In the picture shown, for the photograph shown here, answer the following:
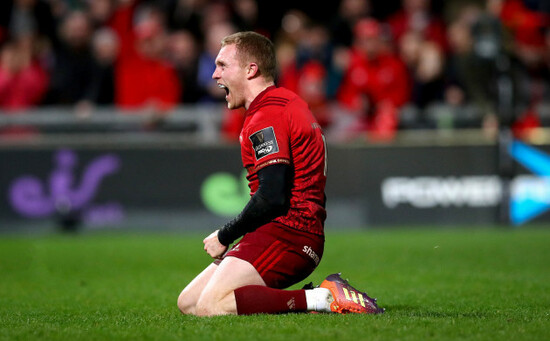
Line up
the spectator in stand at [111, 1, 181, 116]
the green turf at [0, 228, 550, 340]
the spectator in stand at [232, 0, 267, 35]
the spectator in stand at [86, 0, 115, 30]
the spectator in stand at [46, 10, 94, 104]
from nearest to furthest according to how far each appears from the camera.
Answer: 1. the green turf at [0, 228, 550, 340]
2. the spectator in stand at [111, 1, 181, 116]
3. the spectator in stand at [46, 10, 94, 104]
4. the spectator in stand at [232, 0, 267, 35]
5. the spectator in stand at [86, 0, 115, 30]

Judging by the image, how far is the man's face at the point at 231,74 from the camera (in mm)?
6180

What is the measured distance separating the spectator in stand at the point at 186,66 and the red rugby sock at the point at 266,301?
993 cm

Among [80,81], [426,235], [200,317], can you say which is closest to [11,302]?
[200,317]

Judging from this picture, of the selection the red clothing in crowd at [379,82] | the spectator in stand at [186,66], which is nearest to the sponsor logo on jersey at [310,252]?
the red clothing in crowd at [379,82]

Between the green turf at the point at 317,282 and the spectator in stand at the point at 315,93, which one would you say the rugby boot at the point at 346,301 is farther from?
the spectator in stand at the point at 315,93

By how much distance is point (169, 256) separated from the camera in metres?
11.3

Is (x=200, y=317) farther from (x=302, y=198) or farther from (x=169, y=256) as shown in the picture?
(x=169, y=256)

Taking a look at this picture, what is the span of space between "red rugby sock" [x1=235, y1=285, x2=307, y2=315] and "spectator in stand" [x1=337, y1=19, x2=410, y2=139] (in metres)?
8.92

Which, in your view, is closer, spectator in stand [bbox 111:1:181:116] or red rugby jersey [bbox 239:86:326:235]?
red rugby jersey [bbox 239:86:326:235]

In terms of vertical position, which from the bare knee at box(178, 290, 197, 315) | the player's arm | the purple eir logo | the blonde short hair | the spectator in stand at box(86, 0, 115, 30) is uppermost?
the spectator in stand at box(86, 0, 115, 30)

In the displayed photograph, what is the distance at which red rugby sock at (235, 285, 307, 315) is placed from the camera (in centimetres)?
590

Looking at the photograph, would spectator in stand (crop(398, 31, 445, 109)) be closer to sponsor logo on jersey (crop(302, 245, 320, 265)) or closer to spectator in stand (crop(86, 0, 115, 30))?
spectator in stand (crop(86, 0, 115, 30))

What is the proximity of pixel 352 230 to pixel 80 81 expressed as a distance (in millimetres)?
5209

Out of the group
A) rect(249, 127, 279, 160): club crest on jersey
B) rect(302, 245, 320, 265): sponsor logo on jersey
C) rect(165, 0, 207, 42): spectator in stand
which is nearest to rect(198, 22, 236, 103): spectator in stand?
rect(165, 0, 207, 42): spectator in stand
